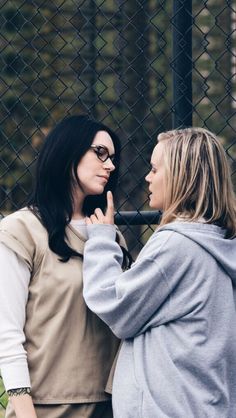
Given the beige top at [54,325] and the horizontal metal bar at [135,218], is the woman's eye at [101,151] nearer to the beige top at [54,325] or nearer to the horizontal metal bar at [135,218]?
the beige top at [54,325]

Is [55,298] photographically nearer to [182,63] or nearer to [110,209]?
[110,209]

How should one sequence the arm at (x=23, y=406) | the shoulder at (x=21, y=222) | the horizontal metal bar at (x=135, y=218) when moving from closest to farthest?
the arm at (x=23, y=406), the shoulder at (x=21, y=222), the horizontal metal bar at (x=135, y=218)

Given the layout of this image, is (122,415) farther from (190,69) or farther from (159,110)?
(159,110)

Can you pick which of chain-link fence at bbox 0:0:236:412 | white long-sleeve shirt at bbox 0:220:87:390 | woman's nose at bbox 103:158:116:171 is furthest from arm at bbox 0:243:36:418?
chain-link fence at bbox 0:0:236:412

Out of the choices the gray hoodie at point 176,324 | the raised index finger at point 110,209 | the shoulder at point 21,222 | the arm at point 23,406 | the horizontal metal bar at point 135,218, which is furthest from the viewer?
the horizontal metal bar at point 135,218

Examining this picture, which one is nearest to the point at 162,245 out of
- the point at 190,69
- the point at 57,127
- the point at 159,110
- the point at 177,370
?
the point at 177,370

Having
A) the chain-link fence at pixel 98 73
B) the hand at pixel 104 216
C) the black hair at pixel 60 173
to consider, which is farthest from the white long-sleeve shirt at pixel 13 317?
the chain-link fence at pixel 98 73

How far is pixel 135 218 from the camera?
3488mm

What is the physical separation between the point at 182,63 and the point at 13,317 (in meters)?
1.17

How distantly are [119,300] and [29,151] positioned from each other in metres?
7.05

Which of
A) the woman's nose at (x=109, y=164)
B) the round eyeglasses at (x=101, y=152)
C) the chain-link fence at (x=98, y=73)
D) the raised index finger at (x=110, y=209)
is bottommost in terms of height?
the chain-link fence at (x=98, y=73)

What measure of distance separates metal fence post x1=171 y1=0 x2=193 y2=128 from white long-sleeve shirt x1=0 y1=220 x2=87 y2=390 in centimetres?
92

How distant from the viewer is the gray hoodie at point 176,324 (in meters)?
2.70

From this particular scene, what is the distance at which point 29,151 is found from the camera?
970 centimetres
